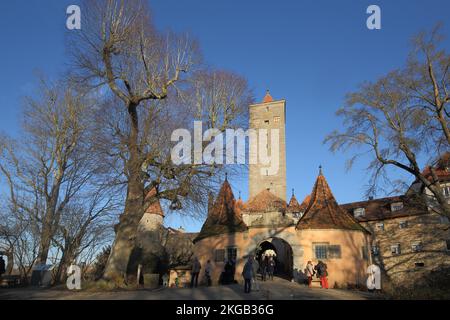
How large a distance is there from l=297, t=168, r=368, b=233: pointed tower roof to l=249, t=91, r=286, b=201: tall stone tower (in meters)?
9.79

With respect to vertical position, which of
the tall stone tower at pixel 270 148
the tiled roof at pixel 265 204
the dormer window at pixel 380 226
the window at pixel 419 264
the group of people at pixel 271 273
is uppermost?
the tall stone tower at pixel 270 148

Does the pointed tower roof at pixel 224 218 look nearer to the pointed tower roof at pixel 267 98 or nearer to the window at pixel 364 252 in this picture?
the window at pixel 364 252

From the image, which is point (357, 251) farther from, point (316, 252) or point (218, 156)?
point (218, 156)

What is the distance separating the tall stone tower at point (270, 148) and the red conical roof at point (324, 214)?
979 centimetres

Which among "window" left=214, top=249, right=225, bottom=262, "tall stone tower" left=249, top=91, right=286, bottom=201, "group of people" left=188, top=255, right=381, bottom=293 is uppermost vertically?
"tall stone tower" left=249, top=91, right=286, bottom=201

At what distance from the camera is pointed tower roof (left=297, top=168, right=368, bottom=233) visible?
2419 cm

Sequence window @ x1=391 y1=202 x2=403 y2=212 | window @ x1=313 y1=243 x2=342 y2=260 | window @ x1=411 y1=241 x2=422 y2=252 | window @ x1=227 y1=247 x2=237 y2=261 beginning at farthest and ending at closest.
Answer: window @ x1=391 y1=202 x2=403 y2=212, window @ x1=411 y1=241 x2=422 y2=252, window @ x1=227 y1=247 x2=237 y2=261, window @ x1=313 y1=243 x2=342 y2=260

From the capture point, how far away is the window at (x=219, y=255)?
24672mm

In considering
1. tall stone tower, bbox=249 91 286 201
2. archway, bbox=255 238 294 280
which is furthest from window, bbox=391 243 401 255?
archway, bbox=255 238 294 280

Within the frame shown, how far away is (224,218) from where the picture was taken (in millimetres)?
26781

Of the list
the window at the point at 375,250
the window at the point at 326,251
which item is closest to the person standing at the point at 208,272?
the window at the point at 326,251

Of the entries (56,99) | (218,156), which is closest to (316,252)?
(218,156)

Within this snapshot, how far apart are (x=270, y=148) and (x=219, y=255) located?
20.5 m

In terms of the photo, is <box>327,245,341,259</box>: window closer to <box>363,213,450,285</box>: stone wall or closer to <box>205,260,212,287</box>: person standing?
<box>205,260,212,287</box>: person standing
